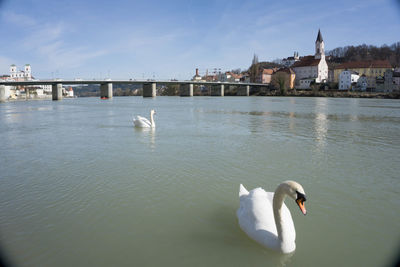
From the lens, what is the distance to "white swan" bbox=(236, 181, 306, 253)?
375cm

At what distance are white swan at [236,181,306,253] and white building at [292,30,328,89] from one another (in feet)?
398

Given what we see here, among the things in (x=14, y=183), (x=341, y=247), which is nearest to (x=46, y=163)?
(x=14, y=183)

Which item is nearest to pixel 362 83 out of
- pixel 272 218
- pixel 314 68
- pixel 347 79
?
pixel 347 79

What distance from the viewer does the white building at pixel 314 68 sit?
400 ft

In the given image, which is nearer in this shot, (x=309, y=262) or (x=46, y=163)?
(x=309, y=262)

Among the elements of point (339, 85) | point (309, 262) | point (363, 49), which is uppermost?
point (363, 49)

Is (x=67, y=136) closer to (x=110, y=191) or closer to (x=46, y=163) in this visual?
(x=46, y=163)

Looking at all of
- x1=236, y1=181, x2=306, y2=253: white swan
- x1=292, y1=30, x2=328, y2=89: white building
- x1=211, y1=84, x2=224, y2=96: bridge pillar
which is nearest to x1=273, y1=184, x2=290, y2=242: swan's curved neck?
x1=236, y1=181, x2=306, y2=253: white swan

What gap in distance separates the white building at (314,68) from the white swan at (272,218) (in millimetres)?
121389

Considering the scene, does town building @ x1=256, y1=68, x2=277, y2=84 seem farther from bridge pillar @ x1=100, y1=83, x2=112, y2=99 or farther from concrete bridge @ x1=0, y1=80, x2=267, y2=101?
bridge pillar @ x1=100, y1=83, x2=112, y2=99

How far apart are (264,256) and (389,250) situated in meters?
1.86

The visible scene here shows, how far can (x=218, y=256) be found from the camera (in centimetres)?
393

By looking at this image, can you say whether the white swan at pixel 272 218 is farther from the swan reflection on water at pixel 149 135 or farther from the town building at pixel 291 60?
the town building at pixel 291 60

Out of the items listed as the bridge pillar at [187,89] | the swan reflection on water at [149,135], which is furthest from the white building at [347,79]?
the swan reflection on water at [149,135]
